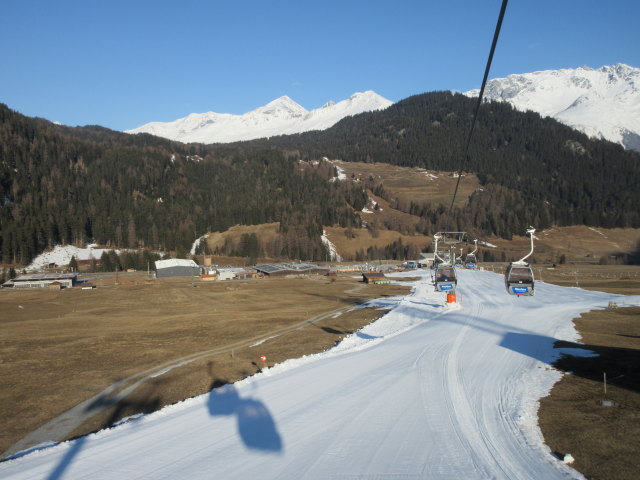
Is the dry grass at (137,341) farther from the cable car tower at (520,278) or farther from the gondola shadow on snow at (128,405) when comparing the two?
the cable car tower at (520,278)

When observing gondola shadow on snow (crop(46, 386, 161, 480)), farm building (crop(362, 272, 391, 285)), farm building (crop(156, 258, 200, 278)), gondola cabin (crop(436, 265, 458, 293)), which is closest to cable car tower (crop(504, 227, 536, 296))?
gondola cabin (crop(436, 265, 458, 293))

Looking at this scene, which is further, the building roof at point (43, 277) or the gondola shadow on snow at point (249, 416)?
the building roof at point (43, 277)

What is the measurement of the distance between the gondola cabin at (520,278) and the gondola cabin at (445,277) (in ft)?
40.3

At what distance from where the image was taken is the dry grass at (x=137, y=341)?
90.0ft

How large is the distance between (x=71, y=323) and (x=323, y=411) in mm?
56342

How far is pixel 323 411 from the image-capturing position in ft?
57.2

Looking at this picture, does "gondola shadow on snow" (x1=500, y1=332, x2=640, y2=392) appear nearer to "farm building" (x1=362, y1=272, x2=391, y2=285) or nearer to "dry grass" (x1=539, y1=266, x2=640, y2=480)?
"dry grass" (x1=539, y1=266, x2=640, y2=480)

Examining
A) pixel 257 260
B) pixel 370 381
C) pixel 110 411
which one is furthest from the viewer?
pixel 257 260

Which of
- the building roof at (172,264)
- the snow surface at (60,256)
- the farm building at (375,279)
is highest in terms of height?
the snow surface at (60,256)

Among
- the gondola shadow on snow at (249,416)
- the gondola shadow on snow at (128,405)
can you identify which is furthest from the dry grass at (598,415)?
the gondola shadow on snow at (128,405)

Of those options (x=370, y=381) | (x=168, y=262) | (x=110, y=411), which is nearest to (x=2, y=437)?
(x=110, y=411)

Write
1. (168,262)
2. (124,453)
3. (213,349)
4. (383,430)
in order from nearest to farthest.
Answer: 1. (124,453)
2. (383,430)
3. (213,349)
4. (168,262)

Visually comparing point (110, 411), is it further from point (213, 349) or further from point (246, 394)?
point (213, 349)

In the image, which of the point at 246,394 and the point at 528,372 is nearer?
the point at 246,394
